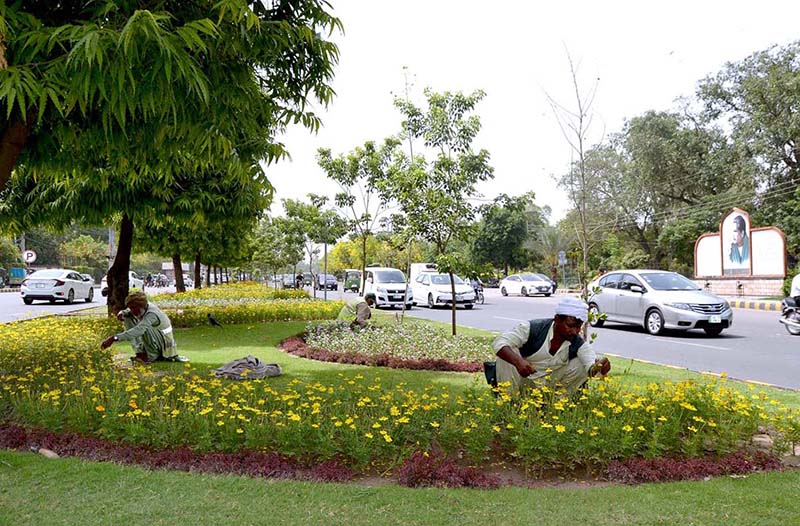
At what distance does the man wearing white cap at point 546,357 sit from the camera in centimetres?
495

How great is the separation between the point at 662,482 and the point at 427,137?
8975mm

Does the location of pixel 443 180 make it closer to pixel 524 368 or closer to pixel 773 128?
pixel 524 368

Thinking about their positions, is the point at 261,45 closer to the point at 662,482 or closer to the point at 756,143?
the point at 662,482

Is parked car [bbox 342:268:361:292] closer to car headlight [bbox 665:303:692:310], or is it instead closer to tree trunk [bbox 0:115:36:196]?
car headlight [bbox 665:303:692:310]

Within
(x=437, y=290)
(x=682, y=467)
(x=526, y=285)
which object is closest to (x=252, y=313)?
(x=437, y=290)

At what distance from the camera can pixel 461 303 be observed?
25031 millimetres

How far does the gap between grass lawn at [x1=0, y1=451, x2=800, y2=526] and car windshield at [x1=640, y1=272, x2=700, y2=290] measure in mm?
11273

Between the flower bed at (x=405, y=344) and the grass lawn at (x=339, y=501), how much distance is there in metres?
→ 4.87

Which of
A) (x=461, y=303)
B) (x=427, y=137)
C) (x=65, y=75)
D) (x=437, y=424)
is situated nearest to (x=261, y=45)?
(x=65, y=75)

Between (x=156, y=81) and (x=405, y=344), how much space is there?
720 centimetres

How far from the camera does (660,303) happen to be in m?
13.9

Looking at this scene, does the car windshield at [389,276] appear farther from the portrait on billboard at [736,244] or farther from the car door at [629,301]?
the portrait on billboard at [736,244]

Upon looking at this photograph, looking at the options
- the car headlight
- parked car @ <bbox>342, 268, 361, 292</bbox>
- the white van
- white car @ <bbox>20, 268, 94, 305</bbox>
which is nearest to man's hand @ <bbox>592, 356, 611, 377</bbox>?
the car headlight

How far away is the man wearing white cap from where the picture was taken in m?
4.95
